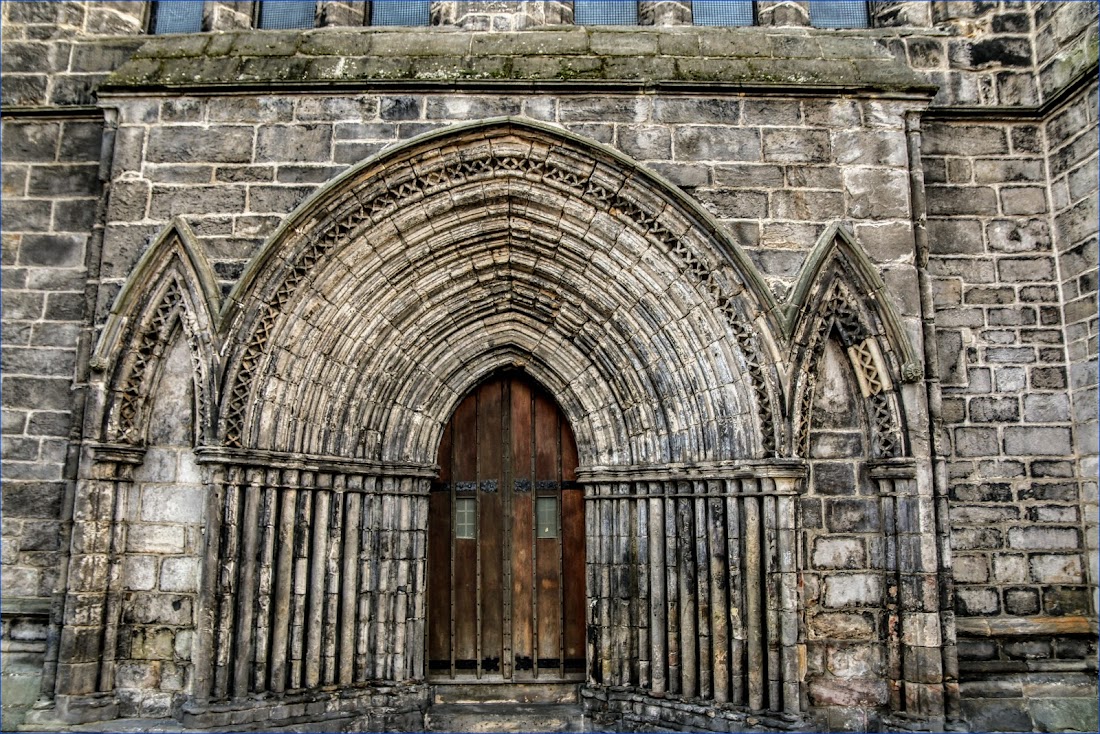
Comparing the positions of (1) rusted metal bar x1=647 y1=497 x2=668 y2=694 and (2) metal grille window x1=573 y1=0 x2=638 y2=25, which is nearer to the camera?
(1) rusted metal bar x1=647 y1=497 x2=668 y2=694

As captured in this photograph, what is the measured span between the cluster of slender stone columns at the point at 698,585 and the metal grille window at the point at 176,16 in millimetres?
5271

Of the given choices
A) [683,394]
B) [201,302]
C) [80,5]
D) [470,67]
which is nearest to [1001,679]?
[683,394]

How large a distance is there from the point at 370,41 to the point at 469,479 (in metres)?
3.71

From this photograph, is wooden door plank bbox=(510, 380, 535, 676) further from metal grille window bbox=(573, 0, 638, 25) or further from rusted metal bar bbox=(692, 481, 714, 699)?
metal grille window bbox=(573, 0, 638, 25)

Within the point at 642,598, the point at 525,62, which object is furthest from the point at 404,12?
the point at 642,598

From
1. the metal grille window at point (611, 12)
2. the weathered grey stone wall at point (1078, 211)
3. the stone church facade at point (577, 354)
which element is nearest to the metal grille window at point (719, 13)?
the stone church facade at point (577, 354)

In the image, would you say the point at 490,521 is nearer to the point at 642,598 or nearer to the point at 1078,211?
the point at 642,598

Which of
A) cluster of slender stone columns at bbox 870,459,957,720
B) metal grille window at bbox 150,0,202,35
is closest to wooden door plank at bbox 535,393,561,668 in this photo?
cluster of slender stone columns at bbox 870,459,957,720

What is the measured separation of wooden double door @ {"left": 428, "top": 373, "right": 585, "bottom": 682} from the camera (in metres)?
6.66

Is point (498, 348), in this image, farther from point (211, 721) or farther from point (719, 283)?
point (211, 721)

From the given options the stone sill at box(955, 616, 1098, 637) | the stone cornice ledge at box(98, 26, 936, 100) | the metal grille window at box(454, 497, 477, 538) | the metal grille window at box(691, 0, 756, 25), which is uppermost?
the metal grille window at box(691, 0, 756, 25)

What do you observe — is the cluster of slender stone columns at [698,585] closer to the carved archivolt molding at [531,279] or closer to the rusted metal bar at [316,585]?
the carved archivolt molding at [531,279]

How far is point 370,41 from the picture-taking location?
6387mm

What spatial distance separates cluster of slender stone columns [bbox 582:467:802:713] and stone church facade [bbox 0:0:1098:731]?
27mm
